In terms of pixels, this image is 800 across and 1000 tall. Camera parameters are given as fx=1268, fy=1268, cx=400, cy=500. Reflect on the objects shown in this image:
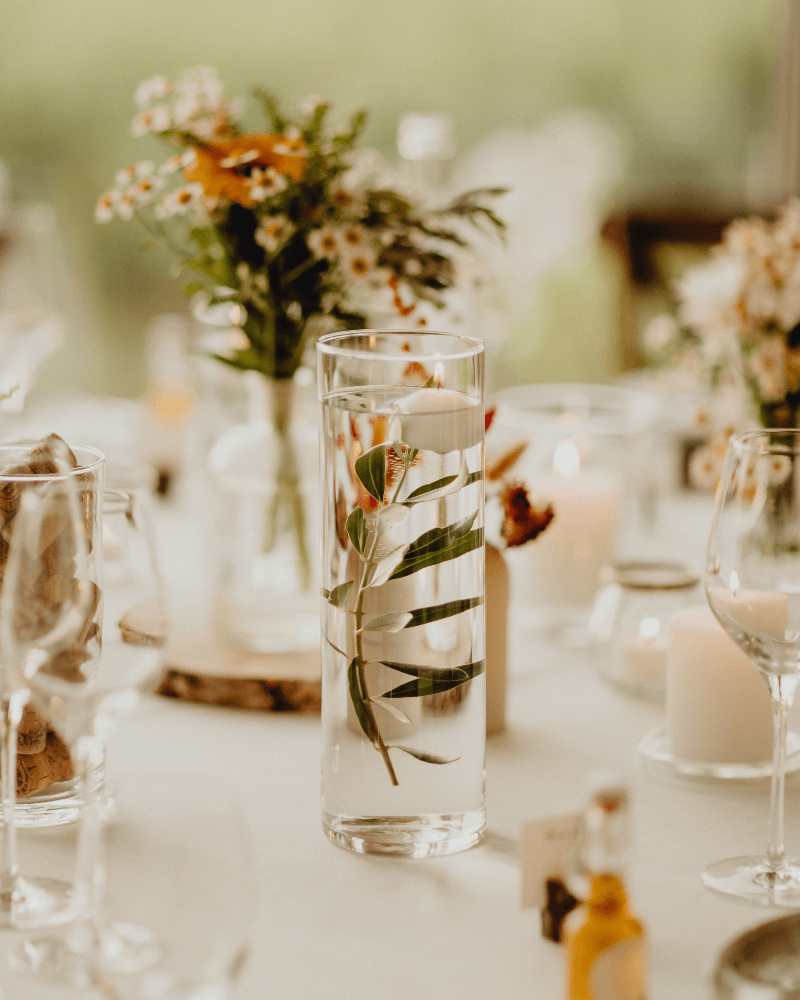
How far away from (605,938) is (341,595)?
11.6 inches

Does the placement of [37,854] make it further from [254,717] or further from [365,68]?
[365,68]

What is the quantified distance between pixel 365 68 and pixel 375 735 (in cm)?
494

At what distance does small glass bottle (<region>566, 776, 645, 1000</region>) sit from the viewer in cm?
58

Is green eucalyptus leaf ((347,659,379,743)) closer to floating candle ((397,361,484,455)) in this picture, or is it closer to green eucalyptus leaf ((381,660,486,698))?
green eucalyptus leaf ((381,660,486,698))

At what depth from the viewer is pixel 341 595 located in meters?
0.83

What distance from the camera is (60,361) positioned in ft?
16.1

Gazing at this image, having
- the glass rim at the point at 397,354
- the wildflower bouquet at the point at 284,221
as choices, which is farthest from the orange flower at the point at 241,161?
the glass rim at the point at 397,354

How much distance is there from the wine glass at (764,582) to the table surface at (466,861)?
33 mm

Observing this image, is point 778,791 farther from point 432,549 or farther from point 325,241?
point 325,241

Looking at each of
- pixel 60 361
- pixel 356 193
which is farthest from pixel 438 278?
pixel 60 361

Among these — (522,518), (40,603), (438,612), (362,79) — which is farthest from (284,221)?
(362,79)

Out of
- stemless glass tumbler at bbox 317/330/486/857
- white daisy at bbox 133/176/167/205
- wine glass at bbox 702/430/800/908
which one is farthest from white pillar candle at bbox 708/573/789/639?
white daisy at bbox 133/176/167/205

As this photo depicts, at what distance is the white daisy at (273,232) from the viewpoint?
109cm

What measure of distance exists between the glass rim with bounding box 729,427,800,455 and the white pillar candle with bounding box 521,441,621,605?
57cm
